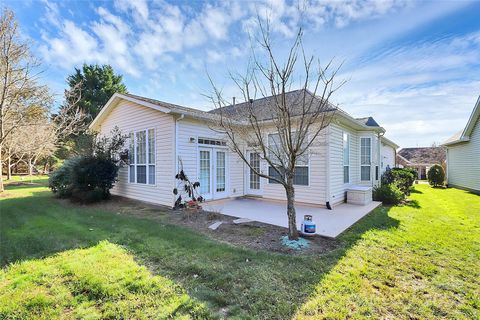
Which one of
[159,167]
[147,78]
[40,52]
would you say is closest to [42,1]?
[40,52]

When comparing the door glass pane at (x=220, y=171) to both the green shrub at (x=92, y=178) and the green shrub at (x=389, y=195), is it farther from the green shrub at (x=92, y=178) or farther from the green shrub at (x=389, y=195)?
the green shrub at (x=389, y=195)

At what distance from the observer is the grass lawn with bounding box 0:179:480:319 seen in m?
2.70

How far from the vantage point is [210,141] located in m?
9.36

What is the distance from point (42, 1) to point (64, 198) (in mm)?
7758

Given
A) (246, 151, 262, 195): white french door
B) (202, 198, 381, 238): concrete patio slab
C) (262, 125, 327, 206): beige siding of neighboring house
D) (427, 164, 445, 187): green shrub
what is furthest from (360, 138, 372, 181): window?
(427, 164, 445, 187): green shrub

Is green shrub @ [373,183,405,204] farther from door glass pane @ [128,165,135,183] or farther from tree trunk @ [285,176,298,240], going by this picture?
door glass pane @ [128,165,135,183]

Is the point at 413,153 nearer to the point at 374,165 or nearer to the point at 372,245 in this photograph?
the point at 374,165

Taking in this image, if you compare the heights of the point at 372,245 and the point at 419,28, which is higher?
the point at 419,28

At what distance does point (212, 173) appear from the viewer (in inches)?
369

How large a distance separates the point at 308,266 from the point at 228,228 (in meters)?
2.54

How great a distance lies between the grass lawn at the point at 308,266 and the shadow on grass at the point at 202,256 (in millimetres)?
15

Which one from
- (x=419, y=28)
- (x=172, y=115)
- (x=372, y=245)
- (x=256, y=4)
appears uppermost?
(x=419, y=28)

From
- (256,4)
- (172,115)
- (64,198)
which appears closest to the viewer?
(256,4)

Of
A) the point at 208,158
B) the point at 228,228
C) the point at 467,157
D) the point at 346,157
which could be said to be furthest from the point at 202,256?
the point at 467,157
